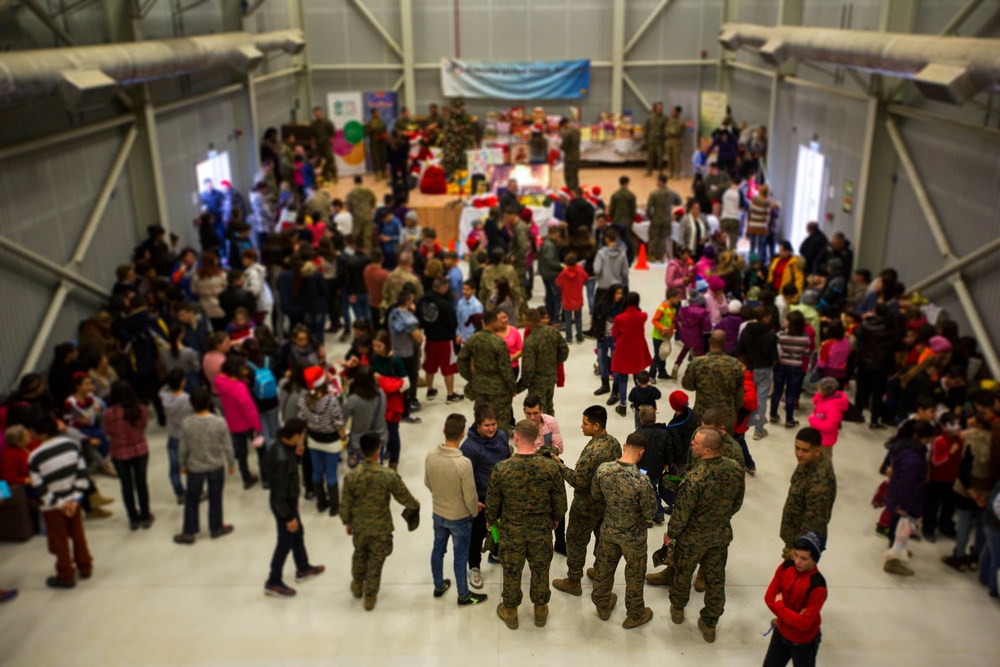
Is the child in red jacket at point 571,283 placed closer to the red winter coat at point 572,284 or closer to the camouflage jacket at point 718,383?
the red winter coat at point 572,284

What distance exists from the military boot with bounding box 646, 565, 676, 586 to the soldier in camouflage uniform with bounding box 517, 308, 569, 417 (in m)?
2.20

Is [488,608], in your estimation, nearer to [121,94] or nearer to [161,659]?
[161,659]

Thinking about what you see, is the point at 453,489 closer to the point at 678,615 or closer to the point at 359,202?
the point at 678,615

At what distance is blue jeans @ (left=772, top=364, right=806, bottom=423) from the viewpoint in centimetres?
945

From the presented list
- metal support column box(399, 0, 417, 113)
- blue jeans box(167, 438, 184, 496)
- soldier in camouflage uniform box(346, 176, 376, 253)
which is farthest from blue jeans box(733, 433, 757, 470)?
metal support column box(399, 0, 417, 113)

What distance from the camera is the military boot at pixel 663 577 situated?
6.94 meters

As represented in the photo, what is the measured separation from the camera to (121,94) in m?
12.5

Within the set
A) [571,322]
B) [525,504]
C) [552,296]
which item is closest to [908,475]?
[525,504]

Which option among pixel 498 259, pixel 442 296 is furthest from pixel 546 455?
pixel 498 259

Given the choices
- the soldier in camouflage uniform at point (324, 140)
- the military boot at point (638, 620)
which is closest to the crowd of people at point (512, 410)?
the military boot at point (638, 620)

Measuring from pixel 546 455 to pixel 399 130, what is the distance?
1678 centimetres

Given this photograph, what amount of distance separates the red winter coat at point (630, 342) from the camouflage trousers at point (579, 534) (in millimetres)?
2979

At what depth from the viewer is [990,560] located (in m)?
6.91

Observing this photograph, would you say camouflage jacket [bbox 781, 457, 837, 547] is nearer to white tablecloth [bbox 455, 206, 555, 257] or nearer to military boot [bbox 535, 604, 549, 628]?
military boot [bbox 535, 604, 549, 628]
